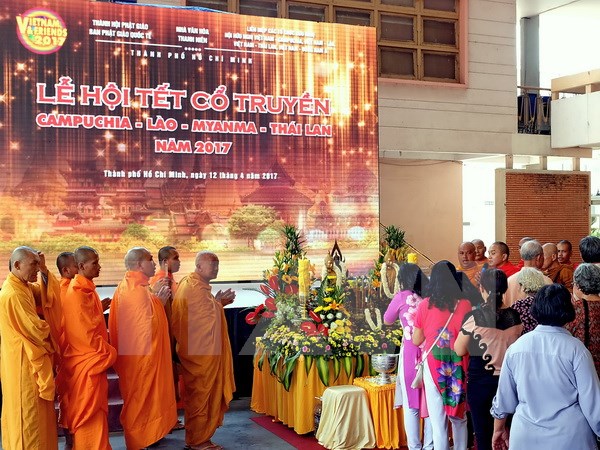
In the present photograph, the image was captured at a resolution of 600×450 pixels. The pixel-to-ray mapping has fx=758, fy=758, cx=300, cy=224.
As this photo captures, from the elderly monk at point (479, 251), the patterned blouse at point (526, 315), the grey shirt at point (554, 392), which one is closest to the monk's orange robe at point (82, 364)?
the patterned blouse at point (526, 315)

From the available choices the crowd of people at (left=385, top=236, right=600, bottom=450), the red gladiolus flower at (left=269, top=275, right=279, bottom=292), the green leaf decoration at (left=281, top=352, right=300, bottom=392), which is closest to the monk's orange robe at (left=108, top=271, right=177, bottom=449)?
the green leaf decoration at (left=281, top=352, right=300, bottom=392)

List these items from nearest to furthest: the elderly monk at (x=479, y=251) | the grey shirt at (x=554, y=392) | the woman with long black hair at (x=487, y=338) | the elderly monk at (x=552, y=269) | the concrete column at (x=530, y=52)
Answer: the grey shirt at (x=554, y=392), the woman with long black hair at (x=487, y=338), the elderly monk at (x=552, y=269), the elderly monk at (x=479, y=251), the concrete column at (x=530, y=52)

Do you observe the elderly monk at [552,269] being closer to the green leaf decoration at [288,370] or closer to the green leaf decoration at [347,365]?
the green leaf decoration at [347,365]

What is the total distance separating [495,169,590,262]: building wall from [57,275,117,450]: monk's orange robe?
23.0ft

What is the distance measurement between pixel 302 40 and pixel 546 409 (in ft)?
19.8

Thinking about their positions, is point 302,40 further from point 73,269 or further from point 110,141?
point 73,269

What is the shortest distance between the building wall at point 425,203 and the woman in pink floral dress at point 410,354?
258 inches

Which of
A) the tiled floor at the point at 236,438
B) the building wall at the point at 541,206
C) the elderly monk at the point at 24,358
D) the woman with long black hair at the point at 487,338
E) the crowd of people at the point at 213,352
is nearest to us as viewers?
the crowd of people at the point at 213,352

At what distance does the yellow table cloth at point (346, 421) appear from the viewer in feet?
16.0

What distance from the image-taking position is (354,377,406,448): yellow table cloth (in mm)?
4930

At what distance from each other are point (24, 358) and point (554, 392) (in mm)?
2948

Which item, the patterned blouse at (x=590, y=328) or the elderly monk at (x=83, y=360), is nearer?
the patterned blouse at (x=590, y=328)

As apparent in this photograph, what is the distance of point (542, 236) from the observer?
1055 centimetres

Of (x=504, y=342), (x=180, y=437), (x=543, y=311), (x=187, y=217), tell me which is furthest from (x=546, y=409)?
(x=187, y=217)
